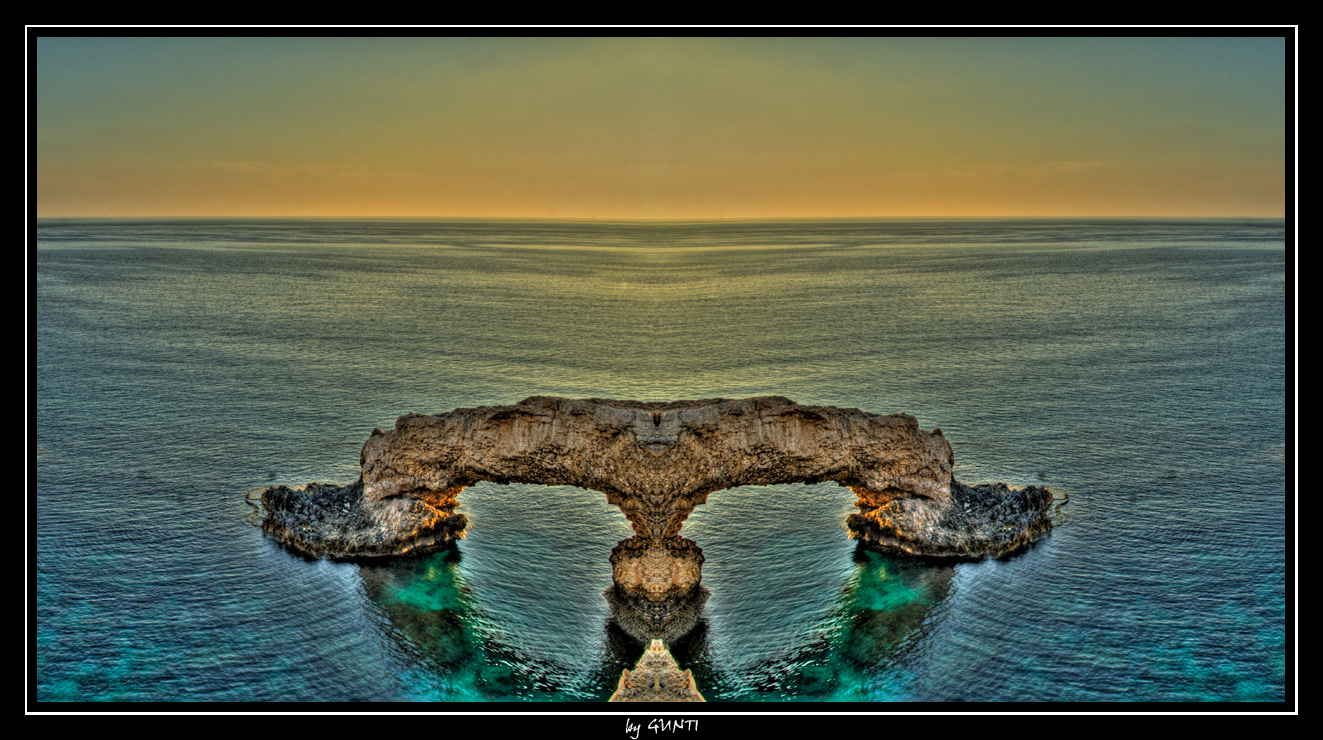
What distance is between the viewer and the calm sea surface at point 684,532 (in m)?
35.2

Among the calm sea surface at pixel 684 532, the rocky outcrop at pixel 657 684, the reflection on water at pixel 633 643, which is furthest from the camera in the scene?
the calm sea surface at pixel 684 532

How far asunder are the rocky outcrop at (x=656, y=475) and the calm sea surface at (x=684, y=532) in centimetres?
152

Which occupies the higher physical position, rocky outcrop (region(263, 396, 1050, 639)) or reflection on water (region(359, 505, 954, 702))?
rocky outcrop (region(263, 396, 1050, 639))

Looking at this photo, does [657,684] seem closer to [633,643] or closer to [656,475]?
[633,643]

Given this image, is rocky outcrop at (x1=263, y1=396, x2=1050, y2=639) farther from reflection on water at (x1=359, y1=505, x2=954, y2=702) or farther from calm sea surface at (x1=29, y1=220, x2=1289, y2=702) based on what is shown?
reflection on water at (x1=359, y1=505, x2=954, y2=702)

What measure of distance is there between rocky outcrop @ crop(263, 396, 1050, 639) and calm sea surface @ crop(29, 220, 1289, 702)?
5.00 feet

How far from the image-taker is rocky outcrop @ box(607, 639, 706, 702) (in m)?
29.9

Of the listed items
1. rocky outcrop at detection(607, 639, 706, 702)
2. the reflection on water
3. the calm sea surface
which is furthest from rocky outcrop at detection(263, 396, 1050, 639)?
rocky outcrop at detection(607, 639, 706, 702)

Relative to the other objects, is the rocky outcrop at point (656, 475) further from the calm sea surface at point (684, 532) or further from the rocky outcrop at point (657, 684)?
the rocky outcrop at point (657, 684)

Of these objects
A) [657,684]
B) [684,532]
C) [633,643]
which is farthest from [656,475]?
[684,532]

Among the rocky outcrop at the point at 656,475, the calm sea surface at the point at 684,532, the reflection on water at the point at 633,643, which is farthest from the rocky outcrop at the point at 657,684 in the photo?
the rocky outcrop at the point at 656,475

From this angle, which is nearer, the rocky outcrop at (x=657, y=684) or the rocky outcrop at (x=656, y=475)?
the rocky outcrop at (x=657, y=684)

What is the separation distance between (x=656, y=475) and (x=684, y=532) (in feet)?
49.6
